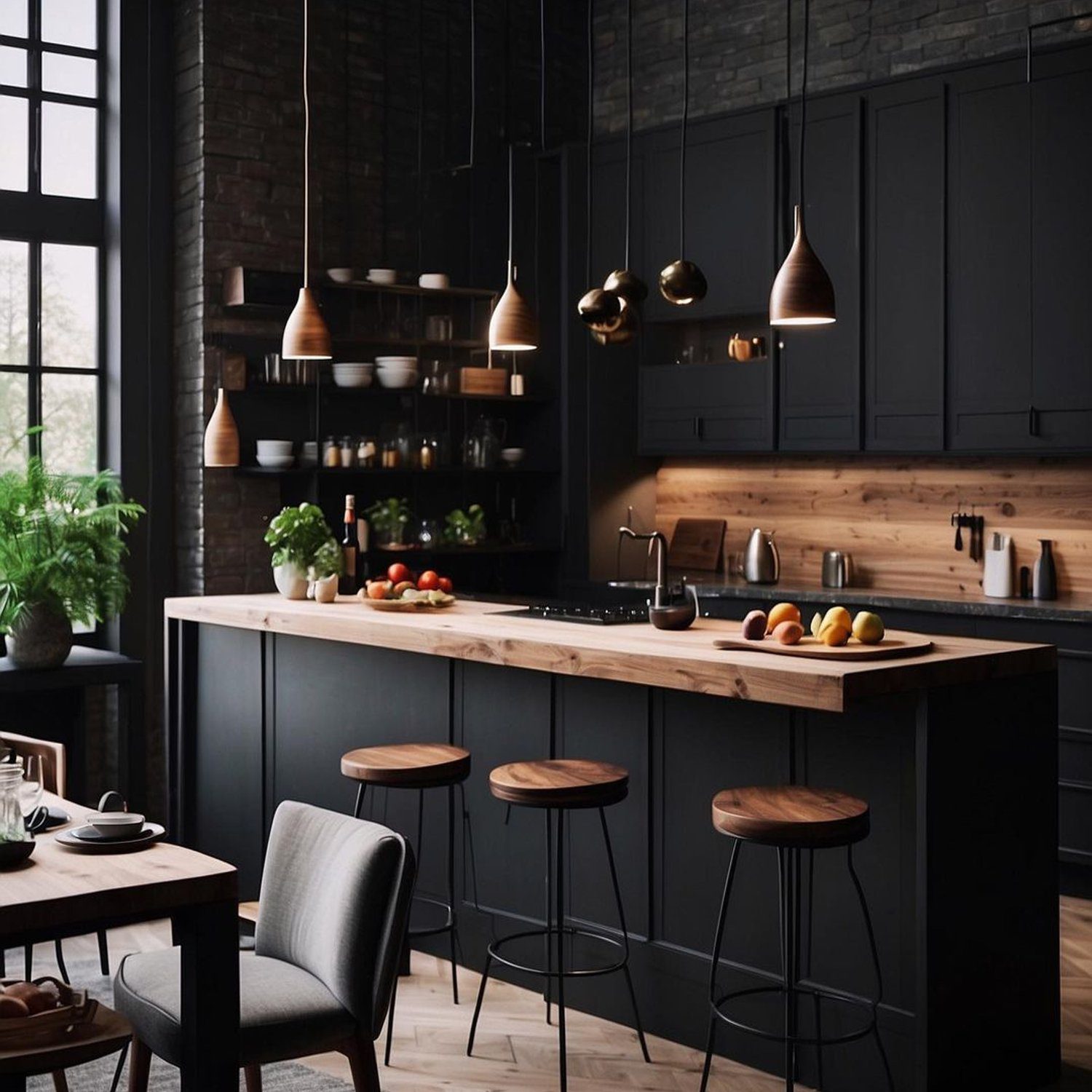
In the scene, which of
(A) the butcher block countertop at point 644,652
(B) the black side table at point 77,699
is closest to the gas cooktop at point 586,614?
(A) the butcher block countertop at point 644,652

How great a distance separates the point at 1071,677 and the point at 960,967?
228 centimetres

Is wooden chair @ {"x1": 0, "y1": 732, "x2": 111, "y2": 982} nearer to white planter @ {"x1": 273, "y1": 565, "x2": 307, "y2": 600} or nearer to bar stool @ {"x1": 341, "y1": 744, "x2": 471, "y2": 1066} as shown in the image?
bar stool @ {"x1": 341, "y1": 744, "x2": 471, "y2": 1066}

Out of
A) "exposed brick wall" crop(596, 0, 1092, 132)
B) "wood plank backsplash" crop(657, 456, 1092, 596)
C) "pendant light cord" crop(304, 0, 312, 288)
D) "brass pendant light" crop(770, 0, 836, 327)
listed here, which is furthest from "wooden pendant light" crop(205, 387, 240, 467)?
"exposed brick wall" crop(596, 0, 1092, 132)

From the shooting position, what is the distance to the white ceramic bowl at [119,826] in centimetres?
296

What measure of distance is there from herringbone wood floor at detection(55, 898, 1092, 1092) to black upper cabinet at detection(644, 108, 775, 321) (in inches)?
135

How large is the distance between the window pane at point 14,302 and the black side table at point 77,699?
1279mm

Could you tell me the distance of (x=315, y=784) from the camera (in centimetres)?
523

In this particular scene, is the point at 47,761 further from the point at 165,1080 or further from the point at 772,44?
the point at 772,44

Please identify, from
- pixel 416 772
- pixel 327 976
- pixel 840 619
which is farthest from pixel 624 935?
pixel 327 976

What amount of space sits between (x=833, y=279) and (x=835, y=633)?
10.3 ft

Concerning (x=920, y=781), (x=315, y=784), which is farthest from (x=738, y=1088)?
(x=315, y=784)

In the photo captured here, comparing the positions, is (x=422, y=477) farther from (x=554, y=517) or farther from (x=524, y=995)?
(x=524, y=995)

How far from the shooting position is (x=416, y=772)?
423cm

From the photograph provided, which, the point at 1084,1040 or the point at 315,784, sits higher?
the point at 315,784
